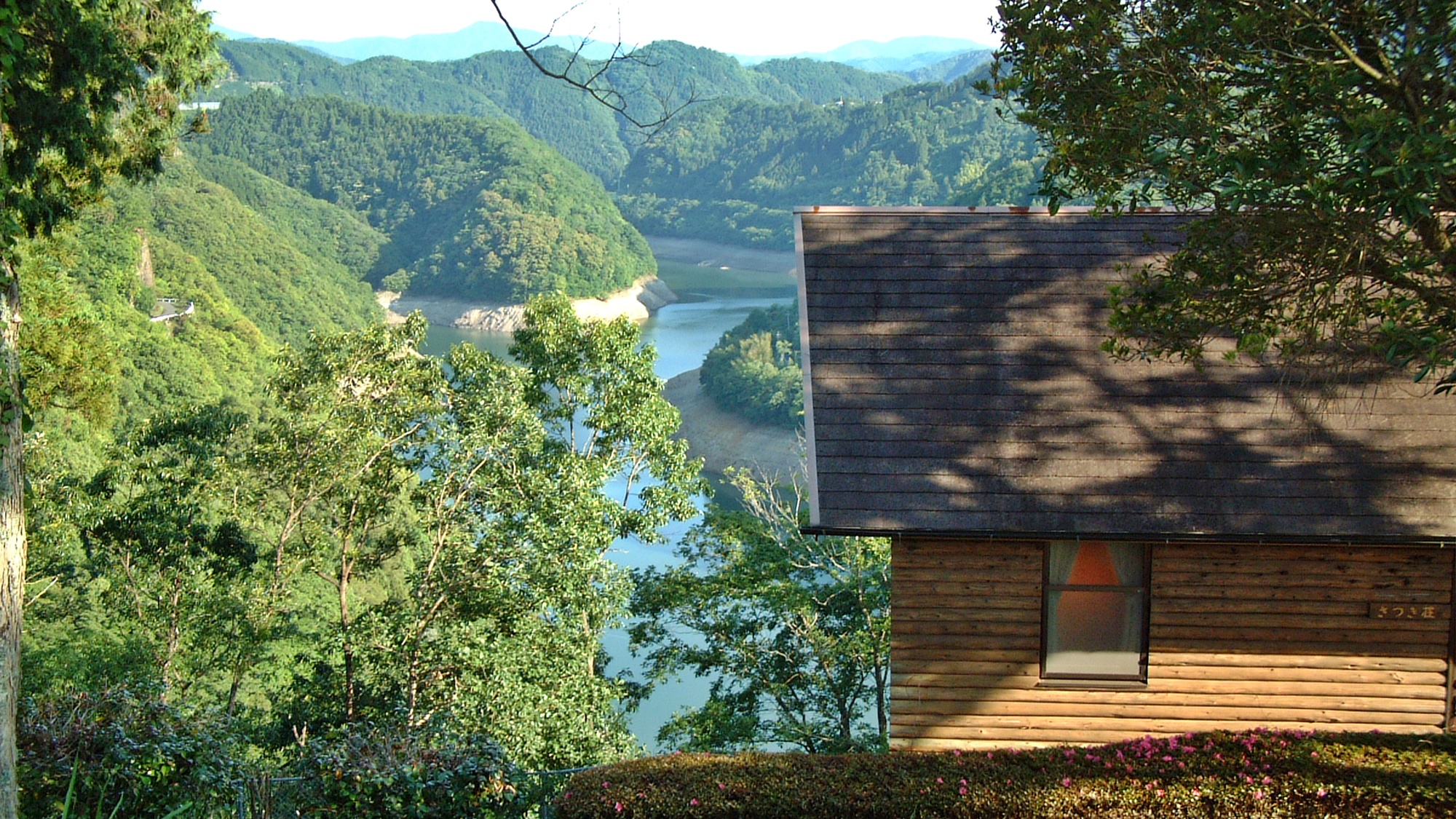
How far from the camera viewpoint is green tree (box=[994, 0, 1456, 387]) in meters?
4.92

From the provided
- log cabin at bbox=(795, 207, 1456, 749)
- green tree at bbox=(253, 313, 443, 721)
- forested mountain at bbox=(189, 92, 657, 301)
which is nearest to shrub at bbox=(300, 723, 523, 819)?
log cabin at bbox=(795, 207, 1456, 749)

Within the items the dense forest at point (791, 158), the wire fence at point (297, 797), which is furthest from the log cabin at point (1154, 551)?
the dense forest at point (791, 158)

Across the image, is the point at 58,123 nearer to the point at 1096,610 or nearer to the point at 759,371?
the point at 1096,610

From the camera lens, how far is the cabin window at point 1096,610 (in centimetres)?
738

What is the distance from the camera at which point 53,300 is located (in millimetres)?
13352

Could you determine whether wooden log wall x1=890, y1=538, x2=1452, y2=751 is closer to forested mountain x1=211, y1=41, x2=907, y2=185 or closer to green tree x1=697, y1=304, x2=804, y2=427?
green tree x1=697, y1=304, x2=804, y2=427

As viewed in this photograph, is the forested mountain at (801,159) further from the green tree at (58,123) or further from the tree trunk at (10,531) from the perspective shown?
the tree trunk at (10,531)

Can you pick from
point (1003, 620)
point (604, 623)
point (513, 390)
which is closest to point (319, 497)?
point (513, 390)

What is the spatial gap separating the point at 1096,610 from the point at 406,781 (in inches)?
165

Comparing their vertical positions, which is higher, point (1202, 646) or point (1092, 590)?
point (1092, 590)

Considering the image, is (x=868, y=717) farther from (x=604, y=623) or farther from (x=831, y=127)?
(x=831, y=127)

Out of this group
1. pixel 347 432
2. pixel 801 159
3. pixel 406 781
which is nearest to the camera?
pixel 406 781

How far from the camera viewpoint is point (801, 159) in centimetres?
12188

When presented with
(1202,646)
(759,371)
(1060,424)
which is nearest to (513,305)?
(759,371)
